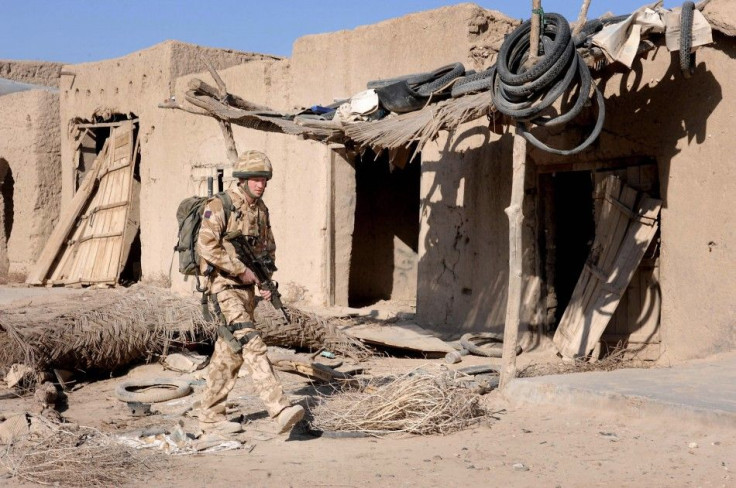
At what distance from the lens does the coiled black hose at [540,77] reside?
6391 millimetres

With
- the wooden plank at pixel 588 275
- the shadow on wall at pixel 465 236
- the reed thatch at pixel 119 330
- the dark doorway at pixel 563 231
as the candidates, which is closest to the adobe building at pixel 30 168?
the reed thatch at pixel 119 330

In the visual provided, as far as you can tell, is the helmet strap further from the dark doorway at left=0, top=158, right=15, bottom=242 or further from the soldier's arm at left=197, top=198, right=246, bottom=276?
the dark doorway at left=0, top=158, right=15, bottom=242

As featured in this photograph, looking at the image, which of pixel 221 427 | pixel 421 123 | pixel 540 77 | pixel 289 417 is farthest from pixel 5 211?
pixel 289 417

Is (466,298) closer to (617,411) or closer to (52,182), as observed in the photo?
(617,411)

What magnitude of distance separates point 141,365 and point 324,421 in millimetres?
3040

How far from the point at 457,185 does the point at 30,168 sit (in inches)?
425

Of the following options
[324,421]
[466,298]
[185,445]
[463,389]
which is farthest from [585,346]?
[185,445]

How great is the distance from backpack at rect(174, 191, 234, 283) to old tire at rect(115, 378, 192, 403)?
152 cm

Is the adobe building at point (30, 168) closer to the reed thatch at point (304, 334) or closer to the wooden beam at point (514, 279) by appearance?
the reed thatch at point (304, 334)

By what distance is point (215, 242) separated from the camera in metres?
5.83

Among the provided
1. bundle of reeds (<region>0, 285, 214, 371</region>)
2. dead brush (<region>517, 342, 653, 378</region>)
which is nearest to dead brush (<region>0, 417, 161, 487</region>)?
bundle of reeds (<region>0, 285, 214, 371</region>)

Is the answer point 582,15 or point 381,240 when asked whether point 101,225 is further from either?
point 582,15

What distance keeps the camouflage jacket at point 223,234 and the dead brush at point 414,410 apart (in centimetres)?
110

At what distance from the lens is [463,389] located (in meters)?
5.88
